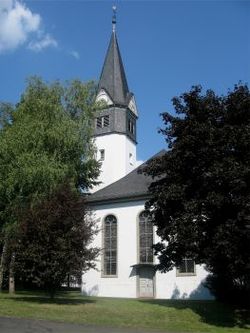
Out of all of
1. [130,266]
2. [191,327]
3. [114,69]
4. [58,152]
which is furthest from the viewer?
[114,69]

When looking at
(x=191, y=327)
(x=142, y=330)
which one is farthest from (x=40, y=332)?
(x=191, y=327)

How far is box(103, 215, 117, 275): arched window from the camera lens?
37188 mm

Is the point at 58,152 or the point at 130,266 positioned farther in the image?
the point at 130,266

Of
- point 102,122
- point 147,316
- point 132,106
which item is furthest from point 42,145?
point 132,106

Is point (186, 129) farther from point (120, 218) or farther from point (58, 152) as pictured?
point (120, 218)

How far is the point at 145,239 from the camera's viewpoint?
3634 centimetres

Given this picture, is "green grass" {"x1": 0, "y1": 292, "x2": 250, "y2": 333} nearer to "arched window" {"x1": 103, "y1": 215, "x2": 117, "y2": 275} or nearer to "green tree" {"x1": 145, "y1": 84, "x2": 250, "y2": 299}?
"green tree" {"x1": 145, "y1": 84, "x2": 250, "y2": 299}

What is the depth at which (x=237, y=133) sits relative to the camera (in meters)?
20.0

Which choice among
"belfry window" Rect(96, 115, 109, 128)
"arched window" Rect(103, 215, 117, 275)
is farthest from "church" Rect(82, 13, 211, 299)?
"belfry window" Rect(96, 115, 109, 128)

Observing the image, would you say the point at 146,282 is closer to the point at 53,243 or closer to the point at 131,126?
the point at 53,243

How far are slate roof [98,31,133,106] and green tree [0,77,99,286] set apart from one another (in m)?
16.2

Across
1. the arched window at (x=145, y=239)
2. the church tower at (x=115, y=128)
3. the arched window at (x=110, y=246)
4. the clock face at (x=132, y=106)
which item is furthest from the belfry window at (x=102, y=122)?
the arched window at (x=145, y=239)

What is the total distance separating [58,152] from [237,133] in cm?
1657

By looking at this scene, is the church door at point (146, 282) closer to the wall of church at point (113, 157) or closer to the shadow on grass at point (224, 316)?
the shadow on grass at point (224, 316)
